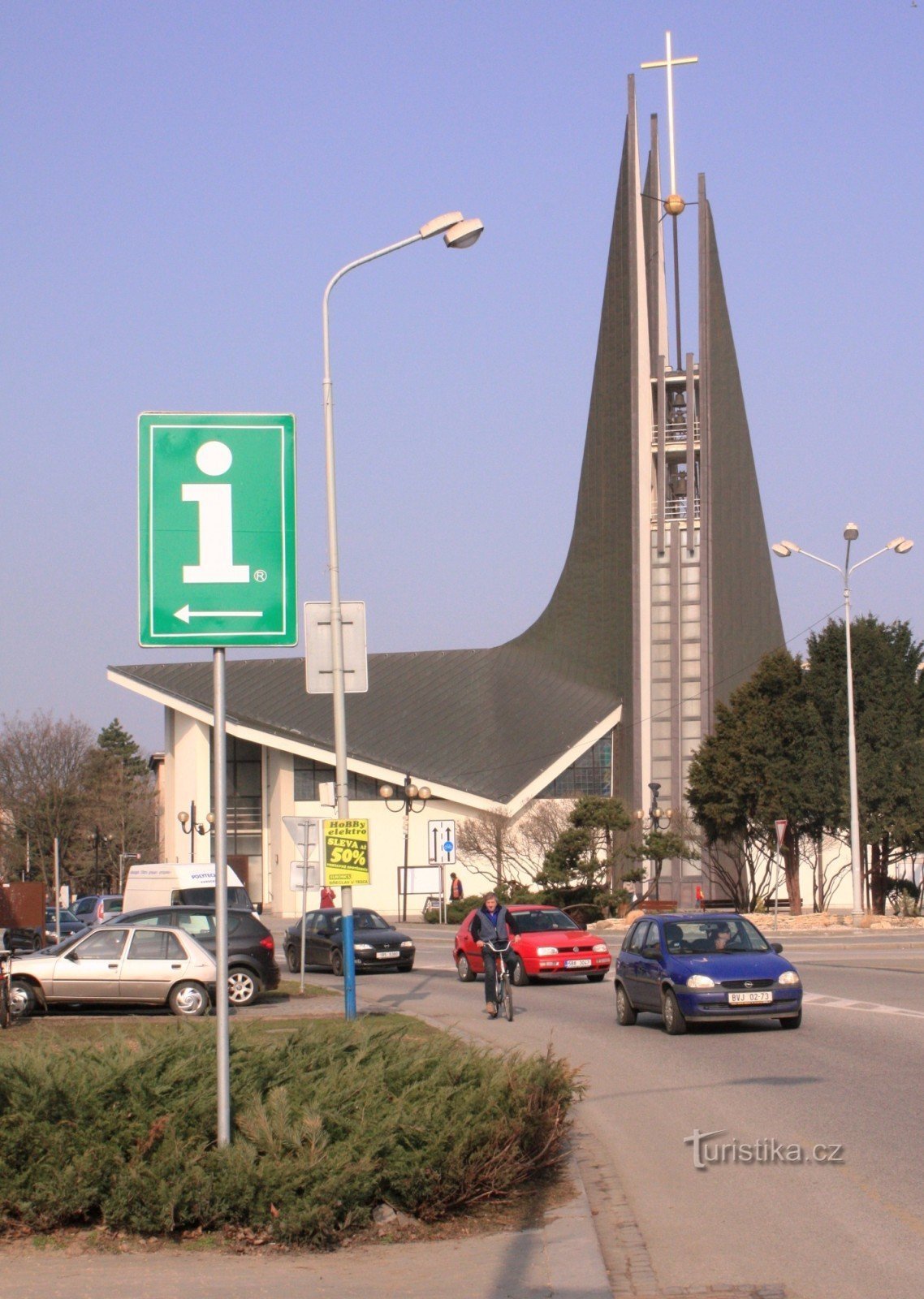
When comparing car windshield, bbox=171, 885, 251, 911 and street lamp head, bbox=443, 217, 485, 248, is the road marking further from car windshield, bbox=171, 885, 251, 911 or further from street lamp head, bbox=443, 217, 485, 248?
car windshield, bbox=171, 885, 251, 911

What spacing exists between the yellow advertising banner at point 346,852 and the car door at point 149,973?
4.60 m

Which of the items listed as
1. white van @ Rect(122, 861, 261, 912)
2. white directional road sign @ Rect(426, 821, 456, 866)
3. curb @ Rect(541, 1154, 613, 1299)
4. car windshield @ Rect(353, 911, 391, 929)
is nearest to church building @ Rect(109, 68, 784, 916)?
white directional road sign @ Rect(426, 821, 456, 866)

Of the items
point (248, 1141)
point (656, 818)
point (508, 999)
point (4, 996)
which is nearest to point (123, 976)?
point (4, 996)

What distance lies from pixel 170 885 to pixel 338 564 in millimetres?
18251

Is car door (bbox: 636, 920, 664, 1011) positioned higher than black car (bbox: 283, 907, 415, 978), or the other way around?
car door (bbox: 636, 920, 664, 1011)

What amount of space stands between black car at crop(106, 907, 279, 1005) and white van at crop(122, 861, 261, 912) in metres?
9.38

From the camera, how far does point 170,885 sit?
33656mm

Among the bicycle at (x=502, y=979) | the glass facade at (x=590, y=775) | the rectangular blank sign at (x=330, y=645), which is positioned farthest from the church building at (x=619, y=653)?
the rectangular blank sign at (x=330, y=645)

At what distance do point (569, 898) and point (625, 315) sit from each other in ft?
102

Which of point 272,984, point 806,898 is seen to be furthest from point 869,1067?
point 806,898

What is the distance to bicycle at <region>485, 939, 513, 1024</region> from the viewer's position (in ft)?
58.2

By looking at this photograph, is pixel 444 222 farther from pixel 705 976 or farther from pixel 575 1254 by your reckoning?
pixel 575 1254

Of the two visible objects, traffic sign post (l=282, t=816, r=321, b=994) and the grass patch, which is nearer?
the grass patch

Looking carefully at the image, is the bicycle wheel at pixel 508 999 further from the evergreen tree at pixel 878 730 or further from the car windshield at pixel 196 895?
the evergreen tree at pixel 878 730
